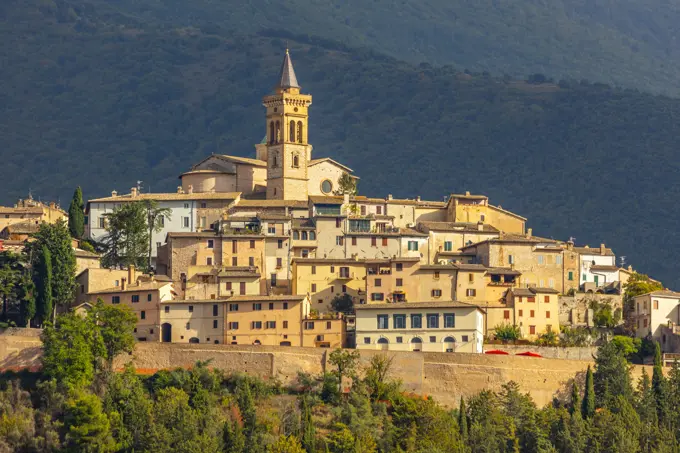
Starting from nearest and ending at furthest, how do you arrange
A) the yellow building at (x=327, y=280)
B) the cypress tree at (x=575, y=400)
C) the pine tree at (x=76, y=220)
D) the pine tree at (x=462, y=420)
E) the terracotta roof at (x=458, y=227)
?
the pine tree at (x=462, y=420), the cypress tree at (x=575, y=400), the yellow building at (x=327, y=280), the terracotta roof at (x=458, y=227), the pine tree at (x=76, y=220)

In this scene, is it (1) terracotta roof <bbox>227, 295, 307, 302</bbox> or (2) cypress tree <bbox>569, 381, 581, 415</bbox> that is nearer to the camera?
(2) cypress tree <bbox>569, 381, 581, 415</bbox>

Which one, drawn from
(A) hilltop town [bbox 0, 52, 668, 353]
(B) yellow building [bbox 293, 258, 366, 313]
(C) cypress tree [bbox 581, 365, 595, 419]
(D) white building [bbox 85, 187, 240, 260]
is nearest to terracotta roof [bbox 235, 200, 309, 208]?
(A) hilltop town [bbox 0, 52, 668, 353]

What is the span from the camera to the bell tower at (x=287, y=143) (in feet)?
368

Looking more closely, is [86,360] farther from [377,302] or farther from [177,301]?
[377,302]

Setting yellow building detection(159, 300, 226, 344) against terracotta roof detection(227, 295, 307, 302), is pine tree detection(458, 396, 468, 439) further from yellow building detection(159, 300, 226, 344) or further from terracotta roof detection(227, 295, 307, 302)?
yellow building detection(159, 300, 226, 344)

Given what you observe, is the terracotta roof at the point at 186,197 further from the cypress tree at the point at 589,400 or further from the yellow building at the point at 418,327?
the cypress tree at the point at 589,400

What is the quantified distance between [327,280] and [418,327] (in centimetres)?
900

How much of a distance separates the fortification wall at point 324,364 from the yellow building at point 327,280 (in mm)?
8960

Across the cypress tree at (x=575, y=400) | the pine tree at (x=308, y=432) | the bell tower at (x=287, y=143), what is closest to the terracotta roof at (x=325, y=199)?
the bell tower at (x=287, y=143)

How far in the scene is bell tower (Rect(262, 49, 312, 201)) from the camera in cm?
11206

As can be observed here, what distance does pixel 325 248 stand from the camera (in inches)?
4033

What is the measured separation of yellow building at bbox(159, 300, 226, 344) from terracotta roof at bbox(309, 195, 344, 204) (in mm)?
14911

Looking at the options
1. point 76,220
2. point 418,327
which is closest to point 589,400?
point 418,327

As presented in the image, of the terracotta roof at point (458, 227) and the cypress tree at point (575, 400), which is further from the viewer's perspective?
the terracotta roof at point (458, 227)
